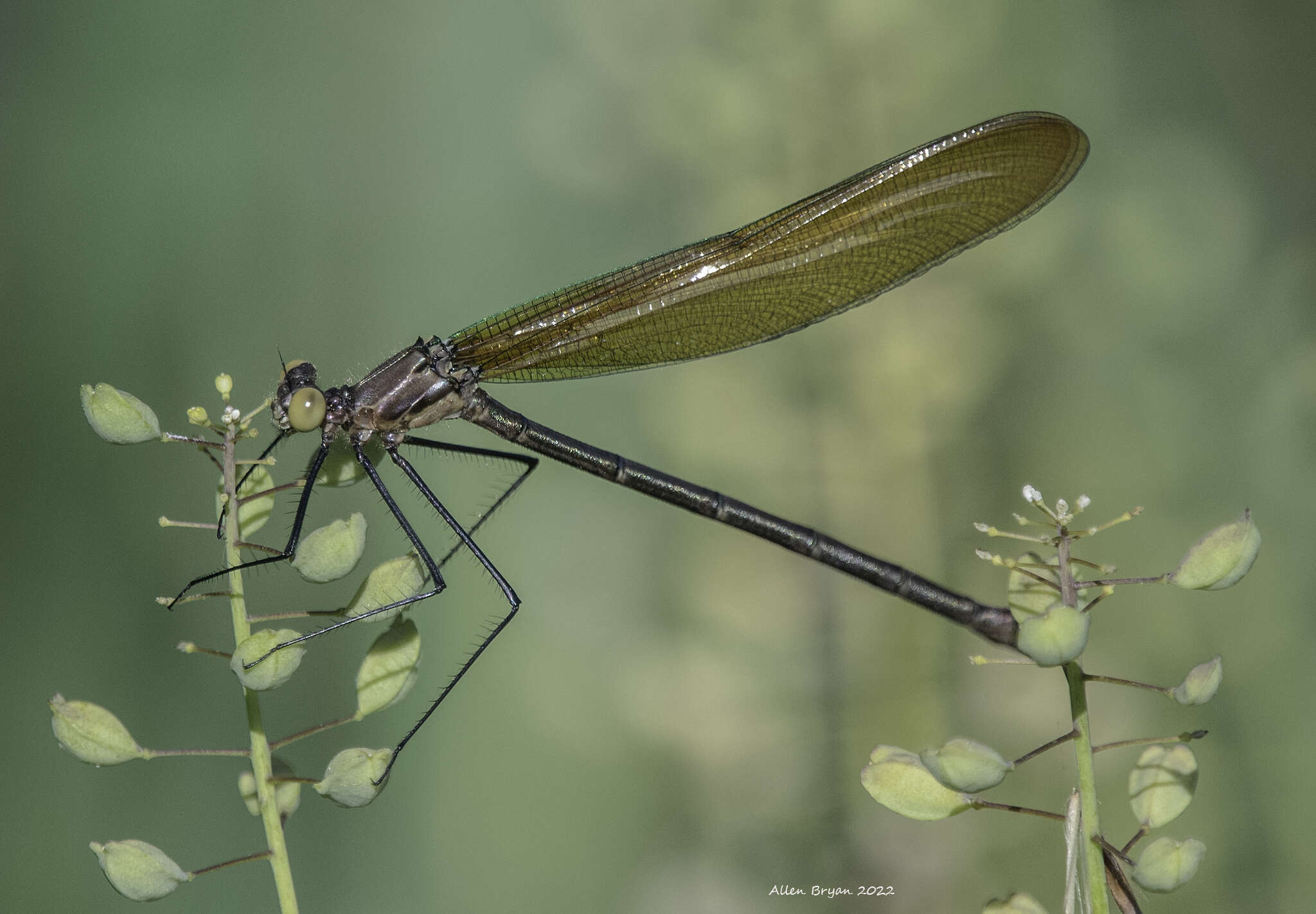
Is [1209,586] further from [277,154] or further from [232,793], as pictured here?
[277,154]

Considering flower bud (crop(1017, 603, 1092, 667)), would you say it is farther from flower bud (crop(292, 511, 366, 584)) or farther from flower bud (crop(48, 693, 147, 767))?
flower bud (crop(48, 693, 147, 767))

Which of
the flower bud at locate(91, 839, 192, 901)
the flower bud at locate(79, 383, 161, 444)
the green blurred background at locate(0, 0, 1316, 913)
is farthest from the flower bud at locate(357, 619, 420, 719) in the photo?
the green blurred background at locate(0, 0, 1316, 913)

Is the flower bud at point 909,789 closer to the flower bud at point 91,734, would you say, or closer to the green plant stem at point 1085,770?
the green plant stem at point 1085,770

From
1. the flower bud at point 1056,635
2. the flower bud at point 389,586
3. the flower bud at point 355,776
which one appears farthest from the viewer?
the flower bud at point 389,586

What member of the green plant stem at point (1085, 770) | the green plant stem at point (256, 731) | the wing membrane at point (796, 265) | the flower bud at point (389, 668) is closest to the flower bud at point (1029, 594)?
the green plant stem at point (1085, 770)

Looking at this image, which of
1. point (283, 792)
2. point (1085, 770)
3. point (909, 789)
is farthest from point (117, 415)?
point (1085, 770)

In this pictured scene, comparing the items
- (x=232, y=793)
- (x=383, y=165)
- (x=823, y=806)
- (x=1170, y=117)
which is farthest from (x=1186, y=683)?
(x=383, y=165)
